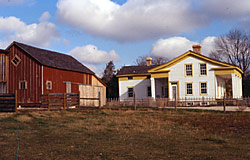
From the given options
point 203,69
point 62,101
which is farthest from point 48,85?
point 203,69

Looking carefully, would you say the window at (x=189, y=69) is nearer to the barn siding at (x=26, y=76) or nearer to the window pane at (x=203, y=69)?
the window pane at (x=203, y=69)

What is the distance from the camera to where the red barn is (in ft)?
91.1

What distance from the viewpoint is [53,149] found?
854 cm

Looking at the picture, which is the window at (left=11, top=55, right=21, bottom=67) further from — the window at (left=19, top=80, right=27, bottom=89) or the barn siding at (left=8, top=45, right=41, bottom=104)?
the window at (left=19, top=80, right=27, bottom=89)

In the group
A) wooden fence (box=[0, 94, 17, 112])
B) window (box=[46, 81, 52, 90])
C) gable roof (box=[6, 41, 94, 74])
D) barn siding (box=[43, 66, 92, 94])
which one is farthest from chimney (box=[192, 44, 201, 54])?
wooden fence (box=[0, 94, 17, 112])

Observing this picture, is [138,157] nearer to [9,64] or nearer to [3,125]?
[3,125]

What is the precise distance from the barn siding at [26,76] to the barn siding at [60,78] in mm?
768

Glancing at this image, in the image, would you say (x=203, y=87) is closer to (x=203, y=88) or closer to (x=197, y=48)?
(x=203, y=88)

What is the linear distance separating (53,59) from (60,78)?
247 centimetres

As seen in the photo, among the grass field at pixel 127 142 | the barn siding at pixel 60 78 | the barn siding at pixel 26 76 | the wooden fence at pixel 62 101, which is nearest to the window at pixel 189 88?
the barn siding at pixel 60 78

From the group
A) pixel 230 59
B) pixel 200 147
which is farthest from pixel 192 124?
pixel 230 59

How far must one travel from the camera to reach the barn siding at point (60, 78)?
93.0 feet

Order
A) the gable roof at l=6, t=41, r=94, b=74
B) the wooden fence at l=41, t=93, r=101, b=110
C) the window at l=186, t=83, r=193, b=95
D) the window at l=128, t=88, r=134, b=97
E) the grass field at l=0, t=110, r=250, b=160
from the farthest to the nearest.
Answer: the window at l=128, t=88, r=134, b=97, the window at l=186, t=83, r=193, b=95, the gable roof at l=6, t=41, r=94, b=74, the wooden fence at l=41, t=93, r=101, b=110, the grass field at l=0, t=110, r=250, b=160

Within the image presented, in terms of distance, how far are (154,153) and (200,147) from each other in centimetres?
180
